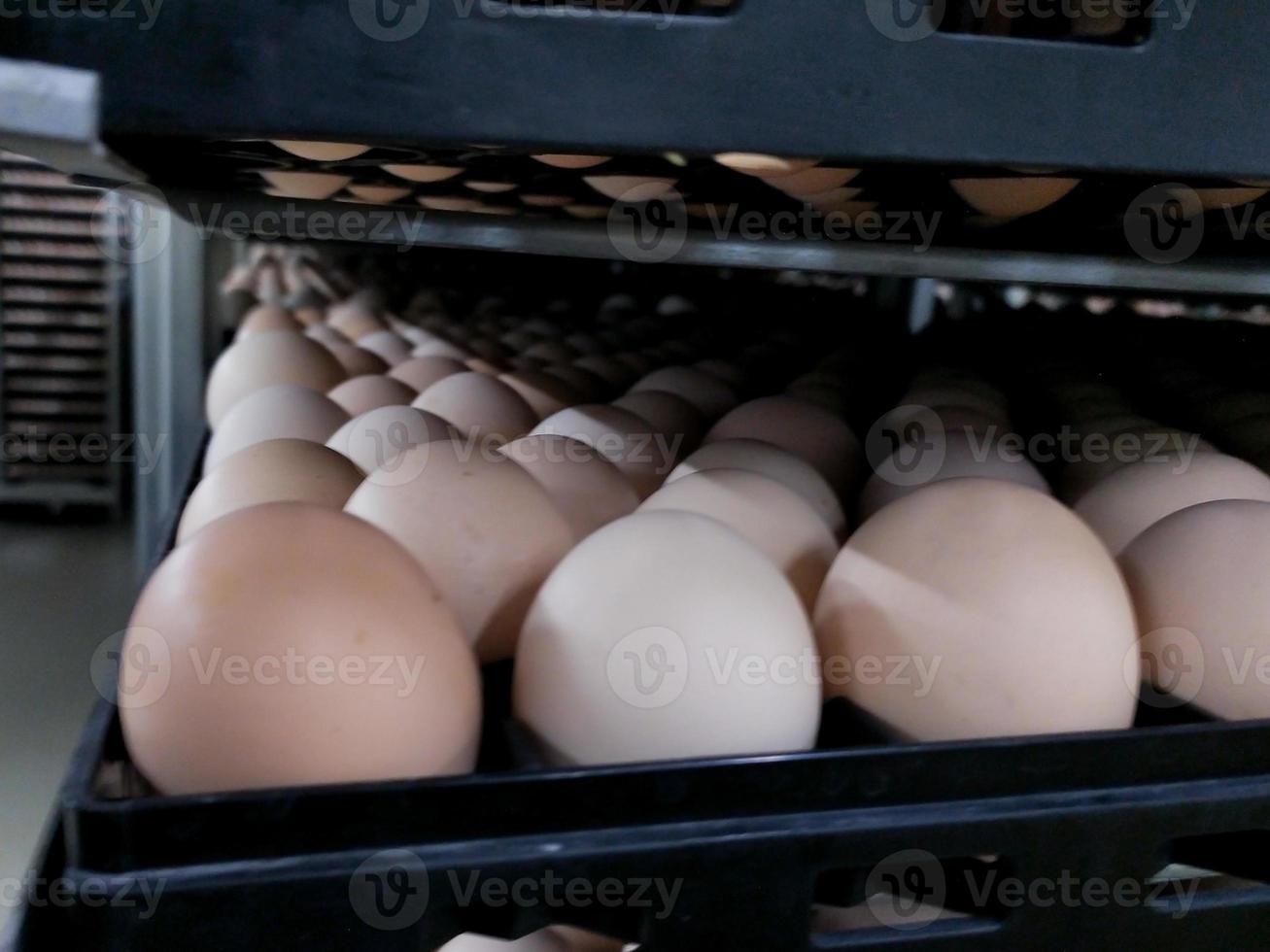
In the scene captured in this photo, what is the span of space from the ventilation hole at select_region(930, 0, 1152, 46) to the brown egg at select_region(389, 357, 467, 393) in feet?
2.84

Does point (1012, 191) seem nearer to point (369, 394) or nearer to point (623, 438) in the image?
point (623, 438)

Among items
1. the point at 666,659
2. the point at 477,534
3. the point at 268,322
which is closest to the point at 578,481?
the point at 477,534

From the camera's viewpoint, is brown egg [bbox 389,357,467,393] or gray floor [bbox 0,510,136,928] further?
gray floor [bbox 0,510,136,928]

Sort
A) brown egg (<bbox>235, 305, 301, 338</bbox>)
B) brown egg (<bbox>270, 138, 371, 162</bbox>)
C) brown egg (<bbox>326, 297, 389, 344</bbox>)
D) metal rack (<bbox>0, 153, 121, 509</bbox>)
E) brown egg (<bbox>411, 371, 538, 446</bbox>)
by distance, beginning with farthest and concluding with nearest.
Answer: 1. metal rack (<bbox>0, 153, 121, 509</bbox>)
2. brown egg (<bbox>326, 297, 389, 344</bbox>)
3. brown egg (<bbox>235, 305, 301, 338</bbox>)
4. brown egg (<bbox>411, 371, 538, 446</bbox>)
5. brown egg (<bbox>270, 138, 371, 162</bbox>)

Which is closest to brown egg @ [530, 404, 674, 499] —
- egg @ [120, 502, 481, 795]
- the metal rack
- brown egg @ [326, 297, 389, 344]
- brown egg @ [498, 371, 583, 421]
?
brown egg @ [498, 371, 583, 421]

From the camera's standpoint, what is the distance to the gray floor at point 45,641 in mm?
2094

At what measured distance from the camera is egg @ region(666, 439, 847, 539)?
38.4 inches

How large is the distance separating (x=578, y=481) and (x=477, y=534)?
0.17 m

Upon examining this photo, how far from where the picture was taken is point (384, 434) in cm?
105

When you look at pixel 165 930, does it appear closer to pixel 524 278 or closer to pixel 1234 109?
pixel 1234 109

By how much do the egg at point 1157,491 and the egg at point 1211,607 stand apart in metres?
0.09

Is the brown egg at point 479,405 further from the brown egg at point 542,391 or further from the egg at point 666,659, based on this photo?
the egg at point 666,659

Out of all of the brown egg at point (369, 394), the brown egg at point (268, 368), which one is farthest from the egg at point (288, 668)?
the brown egg at point (268, 368)

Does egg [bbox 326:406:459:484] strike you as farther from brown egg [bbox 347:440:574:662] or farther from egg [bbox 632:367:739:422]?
egg [bbox 632:367:739:422]
